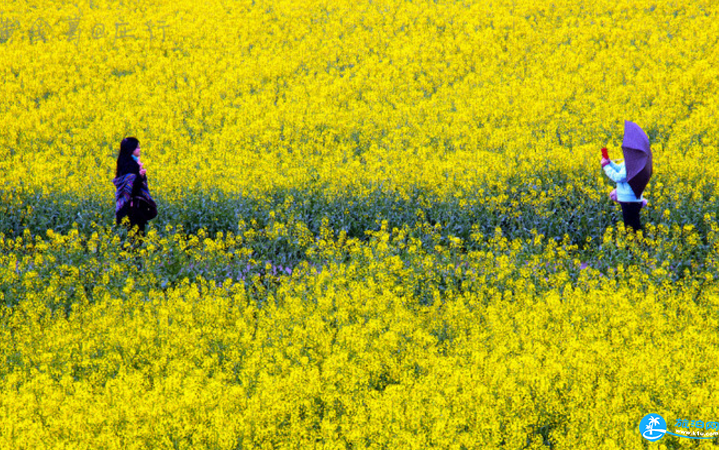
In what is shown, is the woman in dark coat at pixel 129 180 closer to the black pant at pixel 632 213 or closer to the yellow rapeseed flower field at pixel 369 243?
the yellow rapeseed flower field at pixel 369 243

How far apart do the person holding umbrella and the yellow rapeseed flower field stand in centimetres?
43

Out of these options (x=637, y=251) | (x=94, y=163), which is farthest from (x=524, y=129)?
(x=94, y=163)

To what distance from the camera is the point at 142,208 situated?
31.3 ft

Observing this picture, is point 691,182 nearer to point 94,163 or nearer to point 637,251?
point 637,251

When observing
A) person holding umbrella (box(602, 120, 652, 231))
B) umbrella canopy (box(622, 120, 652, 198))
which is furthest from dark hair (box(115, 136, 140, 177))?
umbrella canopy (box(622, 120, 652, 198))

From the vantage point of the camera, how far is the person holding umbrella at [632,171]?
8492mm

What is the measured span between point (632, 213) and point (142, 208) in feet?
23.0

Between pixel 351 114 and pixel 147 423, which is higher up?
pixel 351 114

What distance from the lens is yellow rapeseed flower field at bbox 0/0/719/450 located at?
5.22m

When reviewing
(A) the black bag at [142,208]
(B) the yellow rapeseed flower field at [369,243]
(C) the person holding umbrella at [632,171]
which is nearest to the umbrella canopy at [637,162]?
(C) the person holding umbrella at [632,171]

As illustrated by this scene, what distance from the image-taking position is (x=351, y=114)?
15453 mm

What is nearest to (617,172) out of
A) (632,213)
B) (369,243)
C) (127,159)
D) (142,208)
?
(632,213)

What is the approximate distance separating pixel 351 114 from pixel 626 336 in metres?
10.2

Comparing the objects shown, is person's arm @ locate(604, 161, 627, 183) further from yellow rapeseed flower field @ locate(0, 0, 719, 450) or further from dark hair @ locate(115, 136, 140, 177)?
dark hair @ locate(115, 136, 140, 177)
